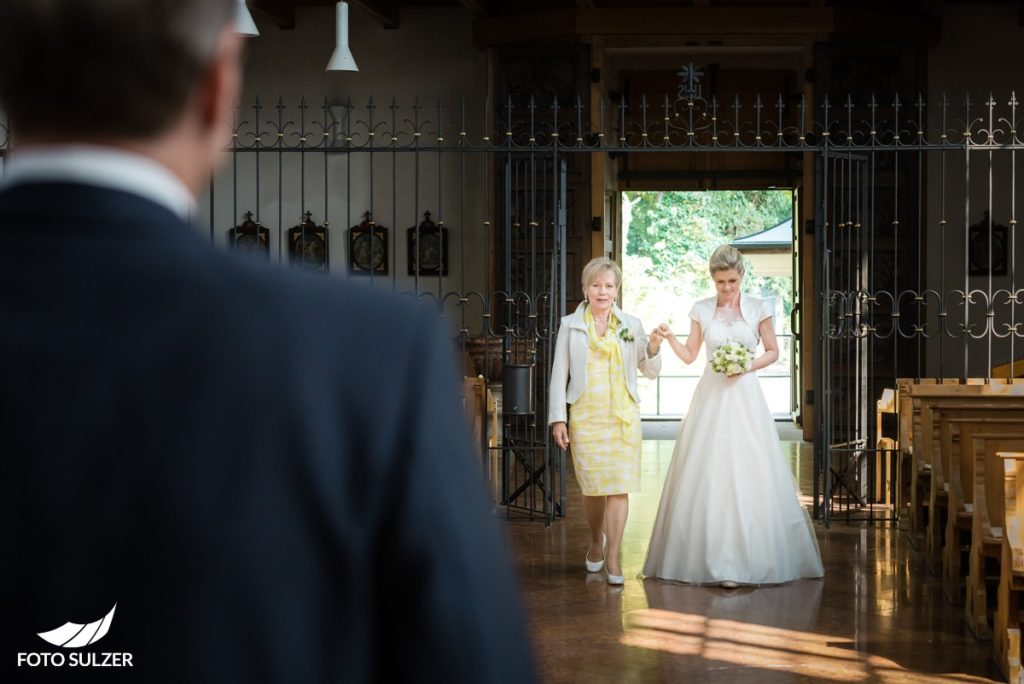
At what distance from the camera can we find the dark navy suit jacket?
791 millimetres

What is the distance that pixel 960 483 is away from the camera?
23.4 feet

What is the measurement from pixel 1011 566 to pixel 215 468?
519 centimetres

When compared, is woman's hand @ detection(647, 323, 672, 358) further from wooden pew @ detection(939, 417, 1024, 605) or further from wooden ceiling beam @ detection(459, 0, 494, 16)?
wooden ceiling beam @ detection(459, 0, 494, 16)

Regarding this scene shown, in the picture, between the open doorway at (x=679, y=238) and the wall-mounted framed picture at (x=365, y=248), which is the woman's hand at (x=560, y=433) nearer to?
the wall-mounted framed picture at (x=365, y=248)

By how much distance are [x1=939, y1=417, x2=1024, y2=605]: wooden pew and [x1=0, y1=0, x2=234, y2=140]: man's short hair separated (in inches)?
257

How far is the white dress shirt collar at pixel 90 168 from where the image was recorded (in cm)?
82

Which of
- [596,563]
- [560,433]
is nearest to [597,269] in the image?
[560,433]

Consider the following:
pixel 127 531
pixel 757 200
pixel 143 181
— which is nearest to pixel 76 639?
pixel 127 531

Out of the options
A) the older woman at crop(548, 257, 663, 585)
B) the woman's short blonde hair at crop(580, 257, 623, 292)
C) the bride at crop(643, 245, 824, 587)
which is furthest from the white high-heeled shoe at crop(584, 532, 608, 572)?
the woman's short blonde hair at crop(580, 257, 623, 292)

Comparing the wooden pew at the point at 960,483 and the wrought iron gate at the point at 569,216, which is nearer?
the wooden pew at the point at 960,483

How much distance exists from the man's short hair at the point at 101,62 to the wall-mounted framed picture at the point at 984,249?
13769mm

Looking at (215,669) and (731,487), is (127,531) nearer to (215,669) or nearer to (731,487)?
(215,669)

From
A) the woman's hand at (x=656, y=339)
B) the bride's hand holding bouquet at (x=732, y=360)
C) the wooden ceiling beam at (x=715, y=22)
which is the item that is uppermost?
the wooden ceiling beam at (x=715, y=22)

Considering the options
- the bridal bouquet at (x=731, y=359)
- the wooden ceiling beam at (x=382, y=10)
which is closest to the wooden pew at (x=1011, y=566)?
the bridal bouquet at (x=731, y=359)
